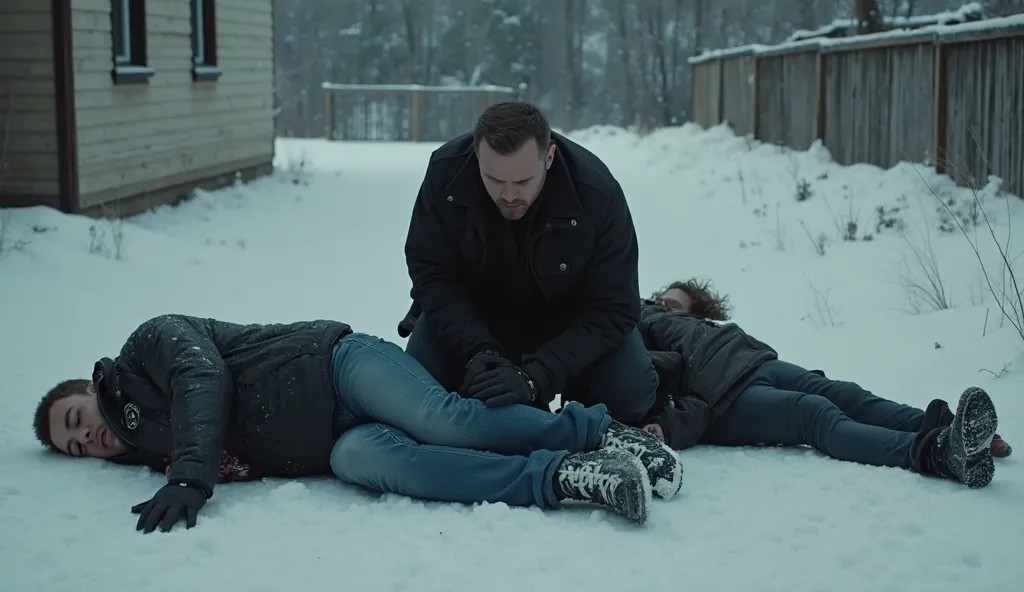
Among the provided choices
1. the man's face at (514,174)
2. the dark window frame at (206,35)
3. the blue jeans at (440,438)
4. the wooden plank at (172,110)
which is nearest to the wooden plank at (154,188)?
the wooden plank at (172,110)

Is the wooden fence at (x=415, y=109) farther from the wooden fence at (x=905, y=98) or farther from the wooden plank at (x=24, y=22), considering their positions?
the wooden plank at (x=24, y=22)

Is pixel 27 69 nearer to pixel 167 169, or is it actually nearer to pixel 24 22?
pixel 24 22

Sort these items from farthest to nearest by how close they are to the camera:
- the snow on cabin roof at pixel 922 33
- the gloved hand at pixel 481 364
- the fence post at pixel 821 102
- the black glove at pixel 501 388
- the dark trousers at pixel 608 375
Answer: the fence post at pixel 821 102
the snow on cabin roof at pixel 922 33
the dark trousers at pixel 608 375
the gloved hand at pixel 481 364
the black glove at pixel 501 388

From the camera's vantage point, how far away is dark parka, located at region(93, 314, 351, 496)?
3846 mm

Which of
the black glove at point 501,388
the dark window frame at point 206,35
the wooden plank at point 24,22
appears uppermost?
the dark window frame at point 206,35

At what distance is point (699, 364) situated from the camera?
4516 mm

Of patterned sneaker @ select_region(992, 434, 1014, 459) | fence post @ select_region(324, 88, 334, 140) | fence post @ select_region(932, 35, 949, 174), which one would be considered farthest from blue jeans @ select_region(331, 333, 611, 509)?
fence post @ select_region(324, 88, 334, 140)

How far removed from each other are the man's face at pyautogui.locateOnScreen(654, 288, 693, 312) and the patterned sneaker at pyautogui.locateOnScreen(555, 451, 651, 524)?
1727mm

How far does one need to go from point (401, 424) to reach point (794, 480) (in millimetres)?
1339

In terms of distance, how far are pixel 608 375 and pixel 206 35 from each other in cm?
1131

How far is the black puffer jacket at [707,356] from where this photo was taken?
4398 mm

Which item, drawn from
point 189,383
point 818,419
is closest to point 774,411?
point 818,419

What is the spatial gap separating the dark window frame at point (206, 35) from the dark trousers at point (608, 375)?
10429 mm

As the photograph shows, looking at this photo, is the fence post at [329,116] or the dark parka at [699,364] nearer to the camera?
the dark parka at [699,364]
